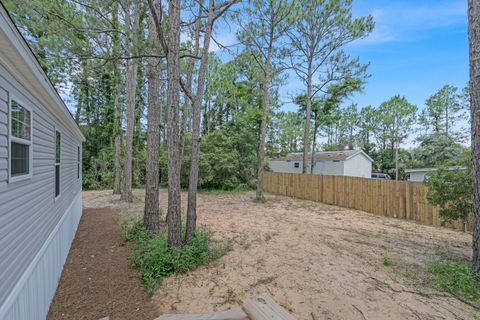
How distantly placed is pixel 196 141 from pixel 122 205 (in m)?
6.50

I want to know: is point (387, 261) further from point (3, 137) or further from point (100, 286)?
point (3, 137)

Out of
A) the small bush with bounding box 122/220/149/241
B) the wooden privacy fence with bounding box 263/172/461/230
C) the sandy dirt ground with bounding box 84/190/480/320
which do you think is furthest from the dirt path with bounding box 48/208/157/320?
the wooden privacy fence with bounding box 263/172/461/230

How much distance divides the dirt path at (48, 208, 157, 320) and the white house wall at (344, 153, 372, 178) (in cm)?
1868

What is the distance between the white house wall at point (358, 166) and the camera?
20250 mm

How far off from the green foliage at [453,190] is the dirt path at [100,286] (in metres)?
5.83

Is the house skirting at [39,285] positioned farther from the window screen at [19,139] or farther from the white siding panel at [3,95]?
the white siding panel at [3,95]

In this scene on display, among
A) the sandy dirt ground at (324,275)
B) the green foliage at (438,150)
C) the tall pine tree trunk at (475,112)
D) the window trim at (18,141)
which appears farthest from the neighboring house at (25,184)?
the green foliage at (438,150)

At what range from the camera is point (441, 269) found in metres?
3.82

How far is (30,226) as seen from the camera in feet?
8.58

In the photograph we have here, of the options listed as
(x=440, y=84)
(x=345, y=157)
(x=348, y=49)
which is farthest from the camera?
(x=440, y=84)

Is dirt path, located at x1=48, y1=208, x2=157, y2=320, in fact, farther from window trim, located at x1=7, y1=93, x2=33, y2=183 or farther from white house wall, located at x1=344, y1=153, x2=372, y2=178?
white house wall, located at x1=344, y1=153, x2=372, y2=178

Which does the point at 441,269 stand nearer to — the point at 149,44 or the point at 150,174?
the point at 150,174

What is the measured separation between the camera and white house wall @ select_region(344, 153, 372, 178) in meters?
20.2

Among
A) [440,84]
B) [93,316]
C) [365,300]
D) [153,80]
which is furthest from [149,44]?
[440,84]
